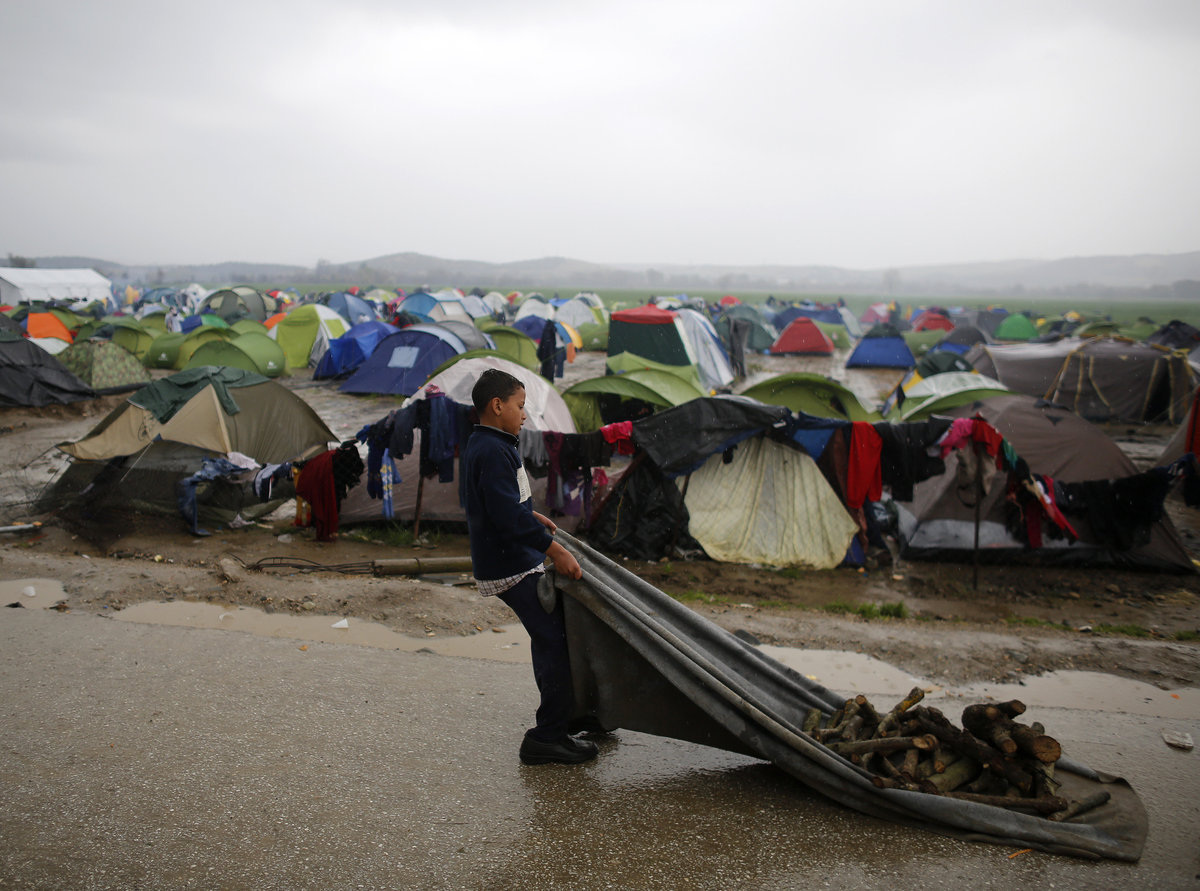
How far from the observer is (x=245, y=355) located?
65.6ft

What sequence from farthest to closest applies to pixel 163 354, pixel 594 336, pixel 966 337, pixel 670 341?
pixel 594 336, pixel 966 337, pixel 163 354, pixel 670 341

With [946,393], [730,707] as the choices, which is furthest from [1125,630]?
[730,707]

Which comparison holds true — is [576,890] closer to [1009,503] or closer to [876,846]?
[876,846]

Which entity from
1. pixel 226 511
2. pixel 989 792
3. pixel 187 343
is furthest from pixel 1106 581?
pixel 187 343

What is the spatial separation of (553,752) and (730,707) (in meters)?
0.88

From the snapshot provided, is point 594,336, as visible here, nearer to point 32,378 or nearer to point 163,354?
point 163,354

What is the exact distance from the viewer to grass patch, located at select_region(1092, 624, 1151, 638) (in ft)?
22.0

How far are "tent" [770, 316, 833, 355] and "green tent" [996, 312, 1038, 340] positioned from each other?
1070 centimetres

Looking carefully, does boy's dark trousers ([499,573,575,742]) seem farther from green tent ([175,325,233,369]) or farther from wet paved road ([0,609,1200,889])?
green tent ([175,325,233,369])

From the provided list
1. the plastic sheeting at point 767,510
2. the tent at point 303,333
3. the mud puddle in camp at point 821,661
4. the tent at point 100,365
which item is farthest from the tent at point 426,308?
the mud puddle in camp at point 821,661

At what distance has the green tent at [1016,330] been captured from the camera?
35500 mm

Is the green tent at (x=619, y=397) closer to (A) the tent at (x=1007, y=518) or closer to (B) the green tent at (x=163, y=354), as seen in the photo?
(A) the tent at (x=1007, y=518)

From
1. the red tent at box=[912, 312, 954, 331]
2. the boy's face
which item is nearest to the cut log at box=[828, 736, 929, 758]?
the boy's face

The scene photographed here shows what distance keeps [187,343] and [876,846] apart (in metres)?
26.3
